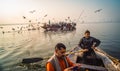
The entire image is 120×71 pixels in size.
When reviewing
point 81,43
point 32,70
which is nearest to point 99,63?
point 81,43

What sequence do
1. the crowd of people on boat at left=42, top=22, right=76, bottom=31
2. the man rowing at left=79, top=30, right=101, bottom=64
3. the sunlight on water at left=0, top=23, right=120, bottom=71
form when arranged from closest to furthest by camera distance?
the man rowing at left=79, top=30, right=101, bottom=64, the sunlight on water at left=0, top=23, right=120, bottom=71, the crowd of people on boat at left=42, top=22, right=76, bottom=31

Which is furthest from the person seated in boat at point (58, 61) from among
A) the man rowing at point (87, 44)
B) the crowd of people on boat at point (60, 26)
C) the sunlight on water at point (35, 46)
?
the crowd of people on boat at point (60, 26)

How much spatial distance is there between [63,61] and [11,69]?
188 inches

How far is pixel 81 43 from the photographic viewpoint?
4.87m

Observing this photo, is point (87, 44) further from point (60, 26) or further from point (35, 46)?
point (60, 26)

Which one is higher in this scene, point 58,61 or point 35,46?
point 58,61

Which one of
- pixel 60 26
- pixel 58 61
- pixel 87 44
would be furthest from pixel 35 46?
pixel 60 26

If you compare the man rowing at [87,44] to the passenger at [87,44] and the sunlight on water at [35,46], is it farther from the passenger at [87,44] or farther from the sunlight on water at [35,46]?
the sunlight on water at [35,46]

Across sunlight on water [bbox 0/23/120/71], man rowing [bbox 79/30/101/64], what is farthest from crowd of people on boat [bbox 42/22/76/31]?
man rowing [bbox 79/30/101/64]

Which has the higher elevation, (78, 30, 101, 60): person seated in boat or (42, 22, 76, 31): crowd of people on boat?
(78, 30, 101, 60): person seated in boat

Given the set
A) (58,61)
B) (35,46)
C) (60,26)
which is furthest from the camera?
(60,26)

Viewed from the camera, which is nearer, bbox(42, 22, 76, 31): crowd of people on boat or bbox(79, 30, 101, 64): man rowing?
bbox(79, 30, 101, 64): man rowing

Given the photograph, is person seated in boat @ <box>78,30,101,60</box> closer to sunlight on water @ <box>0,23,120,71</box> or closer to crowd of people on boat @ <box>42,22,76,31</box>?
sunlight on water @ <box>0,23,120,71</box>

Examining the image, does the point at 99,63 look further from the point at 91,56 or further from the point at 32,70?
the point at 32,70
